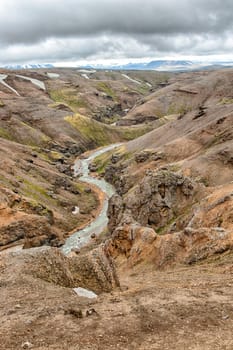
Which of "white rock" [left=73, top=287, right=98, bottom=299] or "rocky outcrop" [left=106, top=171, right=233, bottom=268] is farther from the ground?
"white rock" [left=73, top=287, right=98, bottom=299]

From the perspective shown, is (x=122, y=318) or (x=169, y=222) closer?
(x=122, y=318)

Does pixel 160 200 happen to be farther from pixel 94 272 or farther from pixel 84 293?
pixel 84 293

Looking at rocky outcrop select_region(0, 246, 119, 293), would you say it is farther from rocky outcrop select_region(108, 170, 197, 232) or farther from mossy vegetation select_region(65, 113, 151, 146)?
mossy vegetation select_region(65, 113, 151, 146)

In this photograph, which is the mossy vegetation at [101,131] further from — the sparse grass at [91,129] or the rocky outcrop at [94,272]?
the rocky outcrop at [94,272]

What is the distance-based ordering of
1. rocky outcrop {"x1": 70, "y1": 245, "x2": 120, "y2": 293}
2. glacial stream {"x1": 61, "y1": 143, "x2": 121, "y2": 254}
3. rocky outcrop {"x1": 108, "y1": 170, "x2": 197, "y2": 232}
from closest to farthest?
rocky outcrop {"x1": 70, "y1": 245, "x2": 120, "y2": 293} < rocky outcrop {"x1": 108, "y1": 170, "x2": 197, "y2": 232} < glacial stream {"x1": 61, "y1": 143, "x2": 121, "y2": 254}

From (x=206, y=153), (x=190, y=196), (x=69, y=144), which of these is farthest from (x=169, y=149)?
(x=69, y=144)

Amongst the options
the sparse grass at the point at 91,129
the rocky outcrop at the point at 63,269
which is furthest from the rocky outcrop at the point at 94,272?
the sparse grass at the point at 91,129

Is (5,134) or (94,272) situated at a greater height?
(94,272)

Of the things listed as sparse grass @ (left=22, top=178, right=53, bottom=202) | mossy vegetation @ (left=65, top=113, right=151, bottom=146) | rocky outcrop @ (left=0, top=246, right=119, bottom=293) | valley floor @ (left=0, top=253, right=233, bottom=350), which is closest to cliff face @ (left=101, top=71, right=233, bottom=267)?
rocky outcrop @ (left=0, top=246, right=119, bottom=293)

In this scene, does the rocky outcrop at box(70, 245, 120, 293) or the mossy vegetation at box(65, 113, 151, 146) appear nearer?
the rocky outcrop at box(70, 245, 120, 293)

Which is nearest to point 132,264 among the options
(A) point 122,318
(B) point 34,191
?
(A) point 122,318

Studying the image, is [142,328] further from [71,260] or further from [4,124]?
[4,124]

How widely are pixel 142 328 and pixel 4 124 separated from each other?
15554cm

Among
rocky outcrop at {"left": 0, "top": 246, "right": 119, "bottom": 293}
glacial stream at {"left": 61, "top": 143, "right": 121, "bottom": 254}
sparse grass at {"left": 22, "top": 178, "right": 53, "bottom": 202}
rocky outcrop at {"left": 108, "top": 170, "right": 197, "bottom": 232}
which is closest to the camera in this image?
rocky outcrop at {"left": 0, "top": 246, "right": 119, "bottom": 293}
